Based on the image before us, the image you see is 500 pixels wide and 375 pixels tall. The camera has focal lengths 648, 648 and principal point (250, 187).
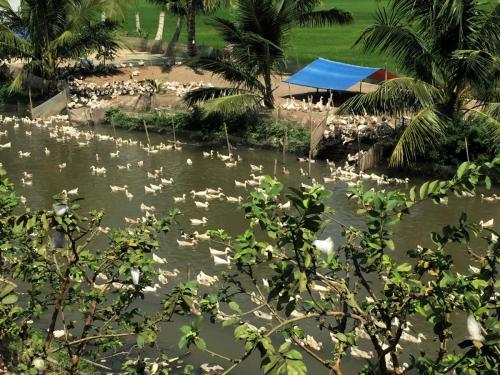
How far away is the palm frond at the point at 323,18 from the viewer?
2255 cm

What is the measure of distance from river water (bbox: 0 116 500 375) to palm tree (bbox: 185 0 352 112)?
1.75 m

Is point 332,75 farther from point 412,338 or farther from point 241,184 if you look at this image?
point 412,338

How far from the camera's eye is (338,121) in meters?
20.4

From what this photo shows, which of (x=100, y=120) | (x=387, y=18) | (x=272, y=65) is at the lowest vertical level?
(x=100, y=120)

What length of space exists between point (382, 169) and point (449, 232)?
545 inches

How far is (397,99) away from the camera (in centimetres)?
1662

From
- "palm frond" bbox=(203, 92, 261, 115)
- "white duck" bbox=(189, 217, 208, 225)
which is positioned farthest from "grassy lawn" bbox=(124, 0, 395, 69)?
"white duck" bbox=(189, 217, 208, 225)

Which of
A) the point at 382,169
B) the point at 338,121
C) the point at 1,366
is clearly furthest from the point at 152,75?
the point at 1,366

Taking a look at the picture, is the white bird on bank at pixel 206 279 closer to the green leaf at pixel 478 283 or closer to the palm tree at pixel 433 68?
the green leaf at pixel 478 283

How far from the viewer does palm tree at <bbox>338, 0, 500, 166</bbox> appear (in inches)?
621

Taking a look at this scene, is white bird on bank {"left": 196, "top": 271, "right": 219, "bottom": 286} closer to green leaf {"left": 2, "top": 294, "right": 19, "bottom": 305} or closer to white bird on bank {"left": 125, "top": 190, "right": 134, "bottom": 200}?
green leaf {"left": 2, "top": 294, "right": 19, "bottom": 305}

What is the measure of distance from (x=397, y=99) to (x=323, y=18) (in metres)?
7.29

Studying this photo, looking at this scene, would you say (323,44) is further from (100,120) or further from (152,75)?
(100,120)

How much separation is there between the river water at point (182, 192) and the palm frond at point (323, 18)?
537cm
